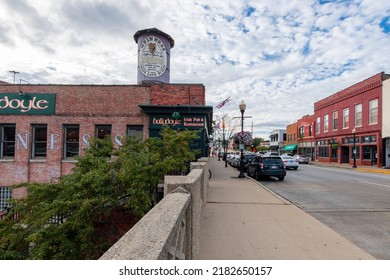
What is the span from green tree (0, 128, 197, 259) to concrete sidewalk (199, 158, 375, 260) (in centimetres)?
176

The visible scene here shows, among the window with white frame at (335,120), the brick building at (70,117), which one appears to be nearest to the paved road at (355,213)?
the brick building at (70,117)

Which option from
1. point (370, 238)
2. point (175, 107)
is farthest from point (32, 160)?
point (370, 238)

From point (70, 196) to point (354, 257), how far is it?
5587mm

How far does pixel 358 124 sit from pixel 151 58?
2996 centimetres

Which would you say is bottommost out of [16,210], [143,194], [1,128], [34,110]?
[16,210]

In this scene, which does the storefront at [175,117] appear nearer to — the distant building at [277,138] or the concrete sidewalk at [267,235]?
the concrete sidewalk at [267,235]

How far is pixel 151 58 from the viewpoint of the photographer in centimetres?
1568

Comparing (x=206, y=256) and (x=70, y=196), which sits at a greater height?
(x=70, y=196)

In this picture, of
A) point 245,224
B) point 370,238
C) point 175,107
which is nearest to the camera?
point 370,238

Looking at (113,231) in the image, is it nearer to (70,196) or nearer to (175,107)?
(70,196)

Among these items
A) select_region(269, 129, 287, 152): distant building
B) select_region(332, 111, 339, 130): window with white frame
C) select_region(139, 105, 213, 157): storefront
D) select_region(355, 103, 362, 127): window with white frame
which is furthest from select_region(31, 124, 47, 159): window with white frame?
select_region(269, 129, 287, 152): distant building

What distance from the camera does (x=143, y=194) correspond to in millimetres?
5141

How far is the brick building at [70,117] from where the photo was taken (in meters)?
13.4

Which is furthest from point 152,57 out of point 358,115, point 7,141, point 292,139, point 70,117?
point 292,139
